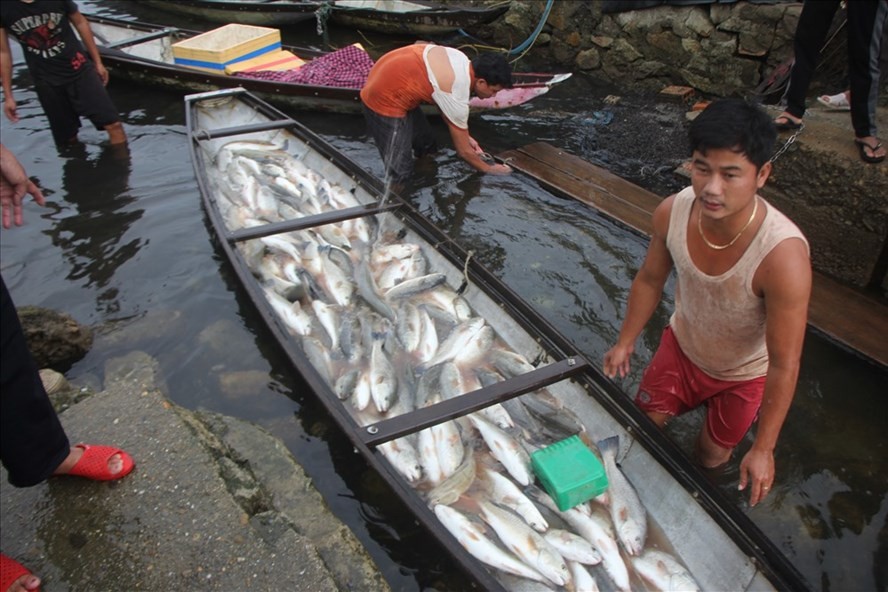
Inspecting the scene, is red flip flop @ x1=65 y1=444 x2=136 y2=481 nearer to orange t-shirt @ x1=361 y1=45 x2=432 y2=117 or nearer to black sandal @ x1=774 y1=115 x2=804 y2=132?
orange t-shirt @ x1=361 y1=45 x2=432 y2=117

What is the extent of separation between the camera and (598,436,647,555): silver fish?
11.5ft

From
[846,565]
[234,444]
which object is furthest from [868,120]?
[234,444]

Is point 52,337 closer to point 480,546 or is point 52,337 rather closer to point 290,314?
point 290,314

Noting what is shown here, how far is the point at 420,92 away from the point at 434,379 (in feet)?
12.3

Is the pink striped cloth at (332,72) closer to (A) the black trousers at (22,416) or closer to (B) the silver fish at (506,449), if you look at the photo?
(B) the silver fish at (506,449)

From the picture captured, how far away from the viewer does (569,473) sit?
351 centimetres

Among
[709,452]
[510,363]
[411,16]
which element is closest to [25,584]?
[510,363]

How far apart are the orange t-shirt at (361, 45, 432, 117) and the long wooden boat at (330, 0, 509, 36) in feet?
22.8

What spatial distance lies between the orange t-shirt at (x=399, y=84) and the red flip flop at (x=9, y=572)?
222 inches

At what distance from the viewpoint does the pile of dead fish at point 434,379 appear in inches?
135

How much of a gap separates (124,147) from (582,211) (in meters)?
7.43

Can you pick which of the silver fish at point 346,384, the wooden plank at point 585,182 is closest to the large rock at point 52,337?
the silver fish at point 346,384

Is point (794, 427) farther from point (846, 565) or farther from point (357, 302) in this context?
point (357, 302)

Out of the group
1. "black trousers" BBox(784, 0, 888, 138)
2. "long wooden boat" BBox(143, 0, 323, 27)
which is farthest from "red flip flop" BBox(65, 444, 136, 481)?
"long wooden boat" BBox(143, 0, 323, 27)
